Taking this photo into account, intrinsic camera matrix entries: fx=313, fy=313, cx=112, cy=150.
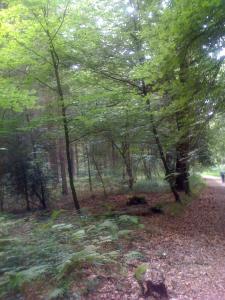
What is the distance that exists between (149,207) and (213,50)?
685 centimetres

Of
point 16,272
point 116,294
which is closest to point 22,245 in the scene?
point 16,272

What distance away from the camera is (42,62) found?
10.6 metres

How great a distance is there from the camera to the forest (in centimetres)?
565

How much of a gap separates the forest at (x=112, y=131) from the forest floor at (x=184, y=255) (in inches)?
→ 1.4

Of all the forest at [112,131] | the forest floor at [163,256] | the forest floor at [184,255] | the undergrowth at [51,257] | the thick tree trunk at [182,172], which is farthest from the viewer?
the thick tree trunk at [182,172]

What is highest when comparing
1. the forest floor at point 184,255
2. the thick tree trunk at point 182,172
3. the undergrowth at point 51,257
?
the thick tree trunk at point 182,172

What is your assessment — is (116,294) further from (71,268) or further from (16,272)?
(16,272)

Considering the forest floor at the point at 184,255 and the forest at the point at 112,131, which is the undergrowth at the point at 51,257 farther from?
the forest floor at the point at 184,255

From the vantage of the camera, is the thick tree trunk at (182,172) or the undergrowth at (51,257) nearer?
the undergrowth at (51,257)

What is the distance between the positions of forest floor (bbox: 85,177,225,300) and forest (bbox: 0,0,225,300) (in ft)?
0.11

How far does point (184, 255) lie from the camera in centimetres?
759

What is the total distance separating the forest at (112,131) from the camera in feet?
18.5

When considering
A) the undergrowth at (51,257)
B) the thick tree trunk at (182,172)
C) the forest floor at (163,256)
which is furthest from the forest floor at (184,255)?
the thick tree trunk at (182,172)

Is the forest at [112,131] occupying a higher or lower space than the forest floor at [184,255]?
higher
